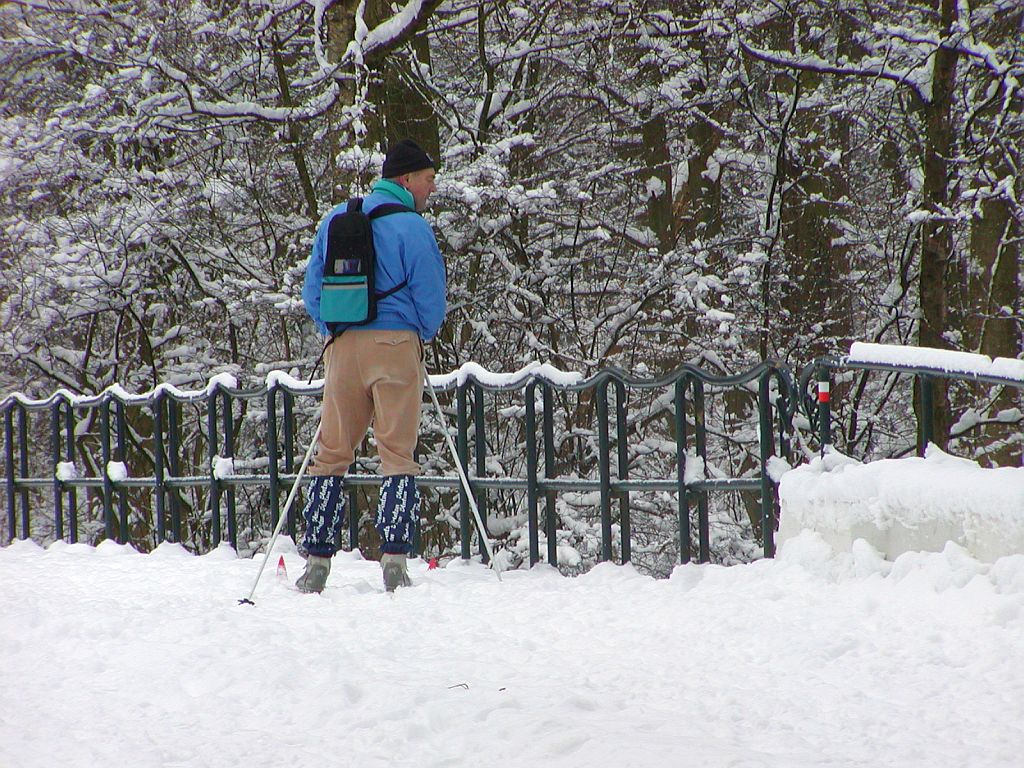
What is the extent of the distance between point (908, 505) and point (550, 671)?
1598 millimetres

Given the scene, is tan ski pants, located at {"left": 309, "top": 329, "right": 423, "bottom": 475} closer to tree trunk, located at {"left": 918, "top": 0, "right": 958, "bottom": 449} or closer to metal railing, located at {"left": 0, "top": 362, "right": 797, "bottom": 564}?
metal railing, located at {"left": 0, "top": 362, "right": 797, "bottom": 564}

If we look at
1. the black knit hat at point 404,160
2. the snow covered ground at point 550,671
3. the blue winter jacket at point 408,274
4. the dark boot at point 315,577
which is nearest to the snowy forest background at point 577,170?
the black knit hat at point 404,160

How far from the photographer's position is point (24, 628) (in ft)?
13.0

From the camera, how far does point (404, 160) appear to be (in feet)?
16.6

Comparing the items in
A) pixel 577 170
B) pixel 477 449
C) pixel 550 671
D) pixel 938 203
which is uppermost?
pixel 577 170

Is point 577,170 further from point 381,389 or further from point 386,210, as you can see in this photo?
point 381,389

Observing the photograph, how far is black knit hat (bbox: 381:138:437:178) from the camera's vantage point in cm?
507

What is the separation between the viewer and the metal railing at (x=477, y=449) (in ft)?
16.9

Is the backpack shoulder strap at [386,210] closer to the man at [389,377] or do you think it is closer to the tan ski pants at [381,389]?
the man at [389,377]

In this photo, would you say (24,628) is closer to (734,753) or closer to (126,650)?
(126,650)

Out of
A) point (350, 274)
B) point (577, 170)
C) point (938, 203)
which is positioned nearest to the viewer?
point (350, 274)

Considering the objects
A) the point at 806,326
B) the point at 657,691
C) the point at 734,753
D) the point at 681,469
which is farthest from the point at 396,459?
the point at 806,326

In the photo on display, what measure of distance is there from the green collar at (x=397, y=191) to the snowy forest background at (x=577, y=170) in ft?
10.3

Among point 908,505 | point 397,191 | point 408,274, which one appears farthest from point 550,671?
point 397,191
